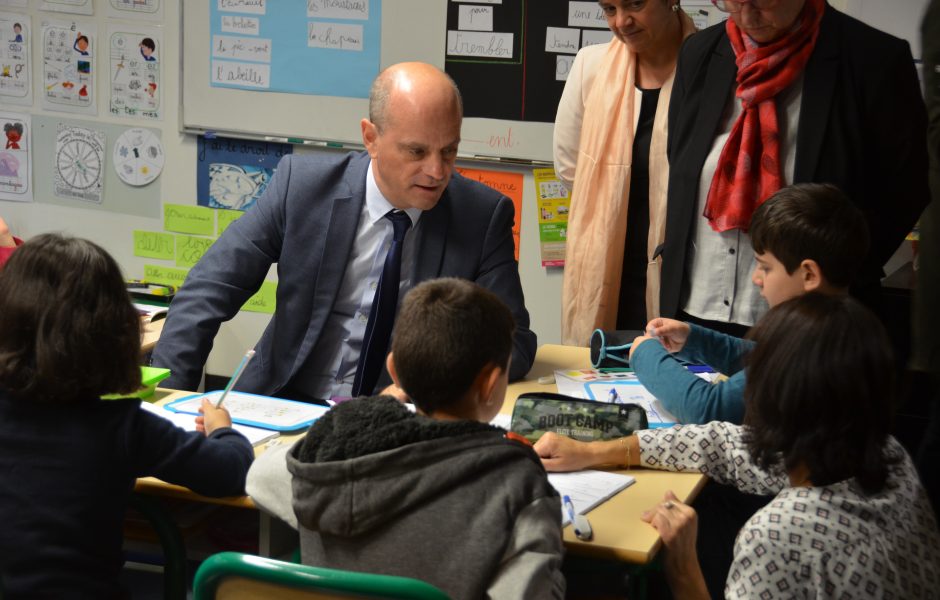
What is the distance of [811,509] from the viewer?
1468mm

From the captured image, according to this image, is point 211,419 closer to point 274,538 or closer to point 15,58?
point 274,538

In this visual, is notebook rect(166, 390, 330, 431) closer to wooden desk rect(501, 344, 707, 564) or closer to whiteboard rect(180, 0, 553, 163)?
wooden desk rect(501, 344, 707, 564)

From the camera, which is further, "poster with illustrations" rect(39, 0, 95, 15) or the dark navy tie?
"poster with illustrations" rect(39, 0, 95, 15)

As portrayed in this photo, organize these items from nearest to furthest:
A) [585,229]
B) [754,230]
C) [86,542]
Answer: [86,542] → [754,230] → [585,229]

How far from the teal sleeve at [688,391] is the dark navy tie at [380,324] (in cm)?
61

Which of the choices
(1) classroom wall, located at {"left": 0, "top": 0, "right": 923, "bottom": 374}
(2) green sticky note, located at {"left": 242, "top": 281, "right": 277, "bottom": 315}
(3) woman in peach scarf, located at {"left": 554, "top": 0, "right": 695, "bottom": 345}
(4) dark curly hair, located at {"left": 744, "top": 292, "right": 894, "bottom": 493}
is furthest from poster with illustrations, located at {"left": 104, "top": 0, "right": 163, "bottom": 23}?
(4) dark curly hair, located at {"left": 744, "top": 292, "right": 894, "bottom": 493}

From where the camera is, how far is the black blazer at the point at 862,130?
2678 mm

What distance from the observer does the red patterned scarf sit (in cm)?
269

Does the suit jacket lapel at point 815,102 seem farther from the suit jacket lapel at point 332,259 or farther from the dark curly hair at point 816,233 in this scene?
the suit jacket lapel at point 332,259

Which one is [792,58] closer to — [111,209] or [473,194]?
[473,194]

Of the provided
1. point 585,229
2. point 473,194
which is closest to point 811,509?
point 473,194

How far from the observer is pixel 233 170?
455 centimetres

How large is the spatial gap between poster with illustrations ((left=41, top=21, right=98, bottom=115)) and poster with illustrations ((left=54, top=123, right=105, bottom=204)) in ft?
0.36

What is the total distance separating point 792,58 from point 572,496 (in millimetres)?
1463
